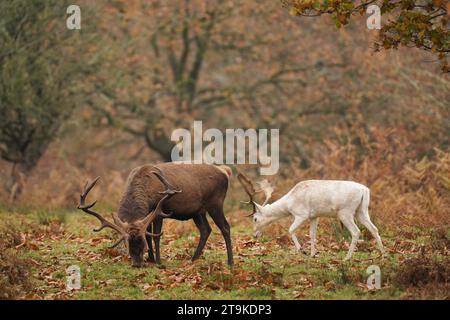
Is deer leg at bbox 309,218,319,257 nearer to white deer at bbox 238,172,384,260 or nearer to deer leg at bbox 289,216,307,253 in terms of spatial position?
white deer at bbox 238,172,384,260

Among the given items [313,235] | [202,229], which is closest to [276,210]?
[313,235]

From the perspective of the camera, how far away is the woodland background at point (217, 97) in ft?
60.2

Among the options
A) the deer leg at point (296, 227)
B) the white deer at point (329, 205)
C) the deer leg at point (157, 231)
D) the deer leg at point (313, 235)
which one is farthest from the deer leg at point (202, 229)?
the deer leg at point (313, 235)

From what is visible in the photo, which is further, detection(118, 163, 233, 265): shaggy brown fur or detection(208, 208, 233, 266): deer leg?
detection(208, 208, 233, 266): deer leg

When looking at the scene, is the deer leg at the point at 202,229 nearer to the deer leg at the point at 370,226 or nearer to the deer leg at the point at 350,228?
the deer leg at the point at 350,228

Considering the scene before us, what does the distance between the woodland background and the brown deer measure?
8.48ft

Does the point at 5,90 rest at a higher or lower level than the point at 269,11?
lower

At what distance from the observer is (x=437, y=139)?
21.2 m

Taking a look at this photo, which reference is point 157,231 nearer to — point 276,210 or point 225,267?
point 225,267

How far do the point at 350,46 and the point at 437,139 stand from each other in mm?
5341

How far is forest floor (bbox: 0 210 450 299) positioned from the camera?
1000 centimetres

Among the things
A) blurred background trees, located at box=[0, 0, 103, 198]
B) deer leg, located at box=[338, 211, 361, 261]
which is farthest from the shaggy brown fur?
blurred background trees, located at box=[0, 0, 103, 198]
